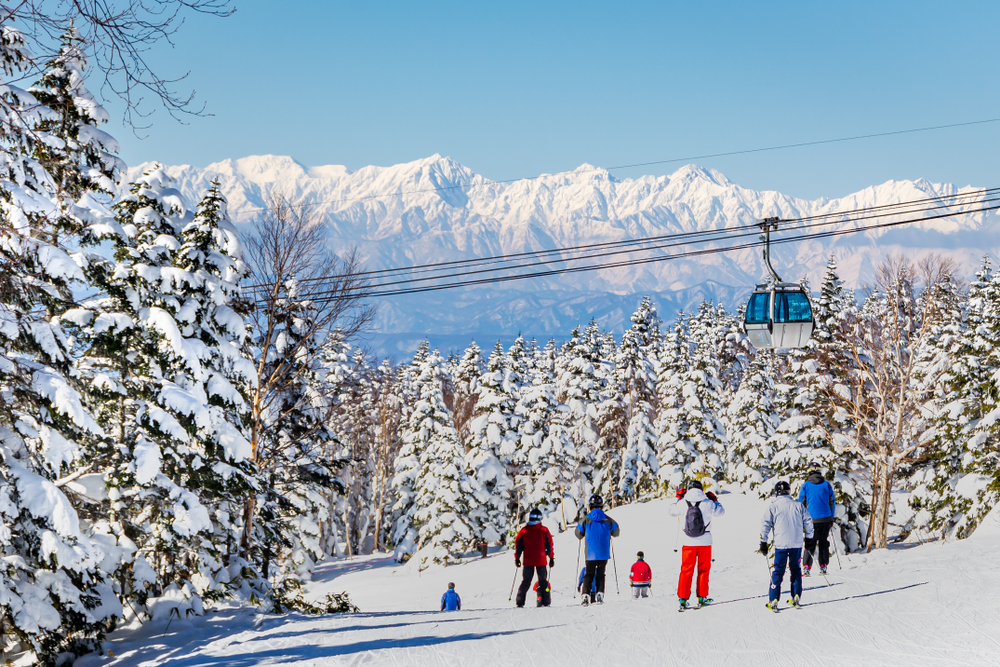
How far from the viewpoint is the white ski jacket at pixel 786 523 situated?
11.1 m

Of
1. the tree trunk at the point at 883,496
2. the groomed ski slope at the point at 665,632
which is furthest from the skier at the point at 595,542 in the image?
the tree trunk at the point at 883,496

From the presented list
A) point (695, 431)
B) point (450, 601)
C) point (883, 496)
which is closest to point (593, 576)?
point (450, 601)

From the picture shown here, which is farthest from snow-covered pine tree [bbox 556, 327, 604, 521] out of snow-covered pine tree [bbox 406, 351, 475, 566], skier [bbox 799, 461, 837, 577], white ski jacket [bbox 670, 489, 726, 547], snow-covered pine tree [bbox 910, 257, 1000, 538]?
white ski jacket [bbox 670, 489, 726, 547]

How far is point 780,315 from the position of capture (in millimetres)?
13898

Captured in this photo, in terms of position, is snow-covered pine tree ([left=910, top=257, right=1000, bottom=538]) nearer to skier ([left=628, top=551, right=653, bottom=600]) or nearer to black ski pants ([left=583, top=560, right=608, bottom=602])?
skier ([left=628, top=551, right=653, bottom=600])

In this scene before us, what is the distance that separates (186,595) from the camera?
473 inches

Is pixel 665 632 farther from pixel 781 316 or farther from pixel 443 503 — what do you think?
pixel 443 503

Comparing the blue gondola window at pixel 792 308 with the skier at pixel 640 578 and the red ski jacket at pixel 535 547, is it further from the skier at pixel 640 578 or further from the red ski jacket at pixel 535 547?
the red ski jacket at pixel 535 547

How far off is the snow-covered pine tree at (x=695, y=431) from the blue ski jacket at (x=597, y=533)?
35095 millimetres

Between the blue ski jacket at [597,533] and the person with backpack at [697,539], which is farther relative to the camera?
the blue ski jacket at [597,533]

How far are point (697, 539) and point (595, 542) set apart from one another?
189 cm

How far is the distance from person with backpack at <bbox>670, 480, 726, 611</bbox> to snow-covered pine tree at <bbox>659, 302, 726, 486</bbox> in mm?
35832

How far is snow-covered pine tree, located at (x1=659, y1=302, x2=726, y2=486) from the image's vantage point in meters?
47.2

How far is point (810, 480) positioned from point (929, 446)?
12.6 meters
